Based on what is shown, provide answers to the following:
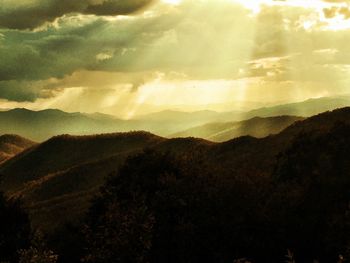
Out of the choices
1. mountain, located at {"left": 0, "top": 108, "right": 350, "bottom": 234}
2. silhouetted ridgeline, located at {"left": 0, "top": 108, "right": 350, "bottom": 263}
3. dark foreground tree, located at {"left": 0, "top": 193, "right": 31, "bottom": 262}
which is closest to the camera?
silhouetted ridgeline, located at {"left": 0, "top": 108, "right": 350, "bottom": 263}

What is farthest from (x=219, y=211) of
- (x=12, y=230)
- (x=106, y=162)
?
(x=106, y=162)

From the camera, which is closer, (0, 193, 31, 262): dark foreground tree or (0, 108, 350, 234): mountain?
(0, 193, 31, 262): dark foreground tree

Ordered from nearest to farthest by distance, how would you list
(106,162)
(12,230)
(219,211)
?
(219,211)
(12,230)
(106,162)

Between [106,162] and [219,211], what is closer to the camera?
[219,211]

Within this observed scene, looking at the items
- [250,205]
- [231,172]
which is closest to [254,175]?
[231,172]

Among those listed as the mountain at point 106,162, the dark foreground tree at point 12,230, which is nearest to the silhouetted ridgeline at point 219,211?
the mountain at point 106,162

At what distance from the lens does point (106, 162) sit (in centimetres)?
15938

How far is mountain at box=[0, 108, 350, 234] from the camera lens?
99.1m

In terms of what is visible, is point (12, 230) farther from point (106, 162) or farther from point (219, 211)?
point (106, 162)

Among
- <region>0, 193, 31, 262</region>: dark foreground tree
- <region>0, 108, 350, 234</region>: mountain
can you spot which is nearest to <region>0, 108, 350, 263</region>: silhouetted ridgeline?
<region>0, 108, 350, 234</region>: mountain

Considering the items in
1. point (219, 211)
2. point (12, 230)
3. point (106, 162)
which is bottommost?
point (219, 211)

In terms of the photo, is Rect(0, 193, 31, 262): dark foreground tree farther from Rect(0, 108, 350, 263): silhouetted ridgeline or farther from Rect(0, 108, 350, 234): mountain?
Rect(0, 108, 350, 234): mountain

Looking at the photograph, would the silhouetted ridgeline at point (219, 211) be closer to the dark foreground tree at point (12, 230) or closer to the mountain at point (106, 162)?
the mountain at point (106, 162)

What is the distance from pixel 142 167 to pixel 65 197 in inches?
2862
